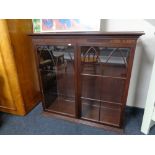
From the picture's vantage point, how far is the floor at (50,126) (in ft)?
5.48

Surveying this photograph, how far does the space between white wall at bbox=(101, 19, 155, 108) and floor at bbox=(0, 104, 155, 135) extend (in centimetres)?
31

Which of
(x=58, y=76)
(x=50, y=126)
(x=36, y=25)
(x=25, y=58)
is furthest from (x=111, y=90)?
(x=36, y=25)

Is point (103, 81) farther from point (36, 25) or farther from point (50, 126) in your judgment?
point (36, 25)

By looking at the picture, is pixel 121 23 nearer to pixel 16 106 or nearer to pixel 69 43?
pixel 69 43

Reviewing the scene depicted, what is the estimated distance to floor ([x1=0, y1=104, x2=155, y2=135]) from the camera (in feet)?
5.48

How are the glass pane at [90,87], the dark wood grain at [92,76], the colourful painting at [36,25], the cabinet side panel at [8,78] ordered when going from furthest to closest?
1. the colourful painting at [36,25]
2. the glass pane at [90,87]
3. the cabinet side panel at [8,78]
4. the dark wood grain at [92,76]

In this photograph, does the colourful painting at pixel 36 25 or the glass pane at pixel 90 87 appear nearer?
the glass pane at pixel 90 87

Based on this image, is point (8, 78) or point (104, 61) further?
point (8, 78)

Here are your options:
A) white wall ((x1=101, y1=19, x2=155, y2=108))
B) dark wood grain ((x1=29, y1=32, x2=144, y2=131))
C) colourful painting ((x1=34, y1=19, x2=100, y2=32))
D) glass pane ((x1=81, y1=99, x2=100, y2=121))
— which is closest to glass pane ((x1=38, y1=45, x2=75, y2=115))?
dark wood grain ((x1=29, y1=32, x2=144, y2=131))

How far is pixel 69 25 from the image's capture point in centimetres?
170

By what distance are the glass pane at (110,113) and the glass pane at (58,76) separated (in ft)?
1.32

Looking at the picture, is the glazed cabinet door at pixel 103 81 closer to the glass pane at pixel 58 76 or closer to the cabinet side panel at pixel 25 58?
the glass pane at pixel 58 76

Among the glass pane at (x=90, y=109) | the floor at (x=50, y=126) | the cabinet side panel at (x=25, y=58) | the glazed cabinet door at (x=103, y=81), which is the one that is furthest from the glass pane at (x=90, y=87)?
the cabinet side panel at (x=25, y=58)

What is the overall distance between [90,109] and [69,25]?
3.74 ft
